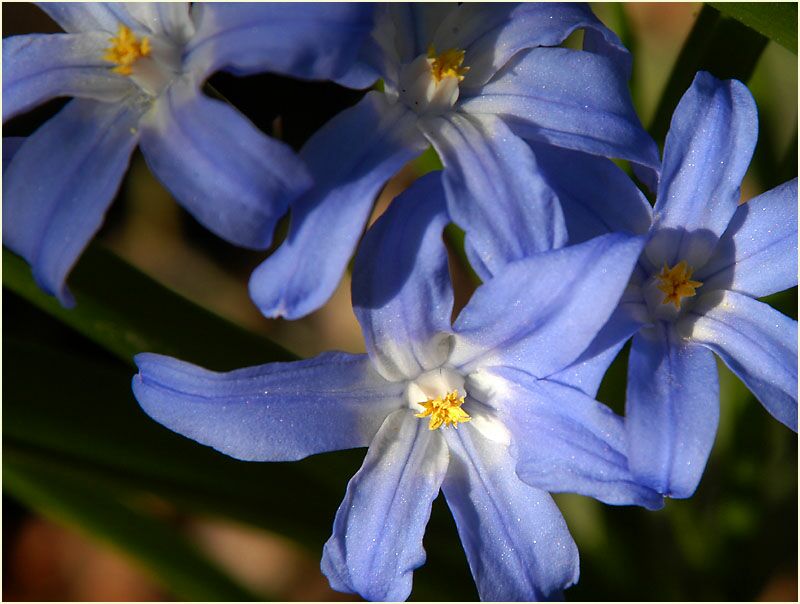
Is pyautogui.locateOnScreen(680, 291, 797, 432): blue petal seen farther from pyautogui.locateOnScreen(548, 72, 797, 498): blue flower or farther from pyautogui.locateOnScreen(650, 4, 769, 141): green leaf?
pyautogui.locateOnScreen(650, 4, 769, 141): green leaf

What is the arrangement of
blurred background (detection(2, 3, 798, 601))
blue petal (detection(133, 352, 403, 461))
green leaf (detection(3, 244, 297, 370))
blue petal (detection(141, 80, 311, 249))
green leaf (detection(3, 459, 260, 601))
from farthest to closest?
green leaf (detection(3, 459, 260, 601)) < blurred background (detection(2, 3, 798, 601)) < green leaf (detection(3, 244, 297, 370)) < blue petal (detection(133, 352, 403, 461)) < blue petal (detection(141, 80, 311, 249))

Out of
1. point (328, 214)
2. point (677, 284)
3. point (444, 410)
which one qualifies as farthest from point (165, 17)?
point (677, 284)

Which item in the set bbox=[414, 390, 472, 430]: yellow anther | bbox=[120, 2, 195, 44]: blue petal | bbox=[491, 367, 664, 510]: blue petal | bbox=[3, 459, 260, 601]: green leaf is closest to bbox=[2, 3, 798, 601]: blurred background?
bbox=[3, 459, 260, 601]: green leaf

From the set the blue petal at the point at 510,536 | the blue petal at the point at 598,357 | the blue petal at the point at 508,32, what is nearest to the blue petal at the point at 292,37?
the blue petal at the point at 508,32

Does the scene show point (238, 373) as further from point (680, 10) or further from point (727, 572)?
point (680, 10)

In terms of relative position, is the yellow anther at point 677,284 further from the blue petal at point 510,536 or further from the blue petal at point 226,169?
the blue petal at point 226,169

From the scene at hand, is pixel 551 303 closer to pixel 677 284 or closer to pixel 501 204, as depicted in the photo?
pixel 501 204
